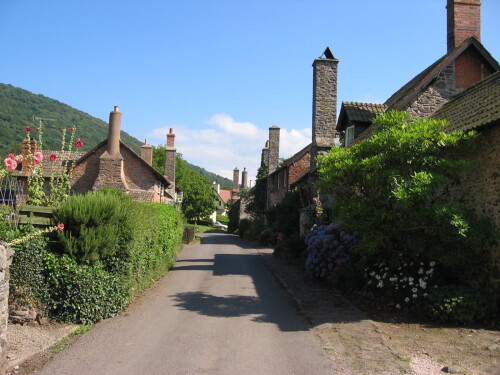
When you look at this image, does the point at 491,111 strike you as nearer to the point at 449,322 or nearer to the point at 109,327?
the point at 449,322

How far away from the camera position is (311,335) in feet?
25.5

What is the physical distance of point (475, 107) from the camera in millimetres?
10500

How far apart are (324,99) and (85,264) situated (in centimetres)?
1395

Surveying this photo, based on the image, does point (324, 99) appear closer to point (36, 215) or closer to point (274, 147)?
point (36, 215)

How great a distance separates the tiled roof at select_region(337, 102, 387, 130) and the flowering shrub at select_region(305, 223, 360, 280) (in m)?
5.78

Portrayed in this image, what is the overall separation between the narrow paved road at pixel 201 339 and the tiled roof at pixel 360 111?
8.48 m

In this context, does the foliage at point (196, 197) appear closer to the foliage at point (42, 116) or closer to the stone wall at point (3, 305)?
the foliage at point (42, 116)

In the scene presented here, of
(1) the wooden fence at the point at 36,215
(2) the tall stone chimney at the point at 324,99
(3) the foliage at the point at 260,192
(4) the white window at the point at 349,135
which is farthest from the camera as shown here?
(3) the foliage at the point at 260,192

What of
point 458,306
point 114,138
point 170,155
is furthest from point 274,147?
point 458,306

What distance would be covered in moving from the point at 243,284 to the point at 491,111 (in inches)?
324

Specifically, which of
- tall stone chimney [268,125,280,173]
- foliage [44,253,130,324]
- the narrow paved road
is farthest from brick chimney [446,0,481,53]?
tall stone chimney [268,125,280,173]

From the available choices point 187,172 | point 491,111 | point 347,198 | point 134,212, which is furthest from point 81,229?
point 187,172

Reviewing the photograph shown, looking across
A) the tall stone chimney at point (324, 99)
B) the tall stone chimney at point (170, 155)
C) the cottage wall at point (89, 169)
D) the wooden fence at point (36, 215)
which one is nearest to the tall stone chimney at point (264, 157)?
the tall stone chimney at point (170, 155)

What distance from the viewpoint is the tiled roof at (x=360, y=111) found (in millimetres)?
17703
